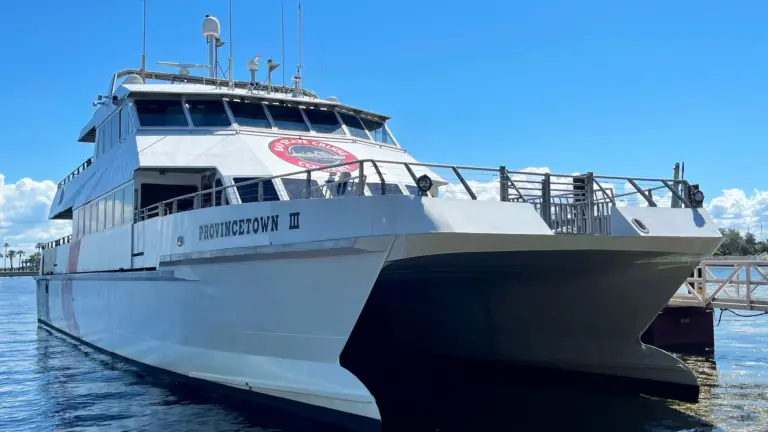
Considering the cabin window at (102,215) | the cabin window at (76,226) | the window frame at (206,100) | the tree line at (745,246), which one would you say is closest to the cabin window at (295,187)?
the window frame at (206,100)

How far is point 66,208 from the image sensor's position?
59.4ft

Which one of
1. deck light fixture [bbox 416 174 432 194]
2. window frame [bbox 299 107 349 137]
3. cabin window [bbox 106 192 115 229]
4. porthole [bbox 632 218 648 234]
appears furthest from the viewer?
cabin window [bbox 106 192 115 229]

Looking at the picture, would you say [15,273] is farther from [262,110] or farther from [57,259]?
[262,110]

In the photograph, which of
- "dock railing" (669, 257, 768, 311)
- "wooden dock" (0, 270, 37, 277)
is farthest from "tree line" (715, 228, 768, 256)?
"wooden dock" (0, 270, 37, 277)

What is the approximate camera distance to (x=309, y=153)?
34.5 feet

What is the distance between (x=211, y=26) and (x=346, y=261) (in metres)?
9.52

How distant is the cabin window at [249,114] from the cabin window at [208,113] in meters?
0.18

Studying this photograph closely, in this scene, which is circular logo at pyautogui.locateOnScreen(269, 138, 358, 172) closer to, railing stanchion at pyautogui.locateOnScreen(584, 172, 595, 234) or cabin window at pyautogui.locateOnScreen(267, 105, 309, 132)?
cabin window at pyautogui.locateOnScreen(267, 105, 309, 132)

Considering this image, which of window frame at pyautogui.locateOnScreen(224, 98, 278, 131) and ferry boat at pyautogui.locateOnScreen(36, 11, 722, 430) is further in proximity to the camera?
window frame at pyautogui.locateOnScreen(224, 98, 278, 131)

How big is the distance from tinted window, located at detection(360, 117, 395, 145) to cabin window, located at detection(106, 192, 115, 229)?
16.4 feet

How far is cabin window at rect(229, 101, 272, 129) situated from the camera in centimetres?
1136

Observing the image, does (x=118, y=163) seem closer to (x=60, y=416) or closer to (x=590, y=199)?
(x=60, y=416)

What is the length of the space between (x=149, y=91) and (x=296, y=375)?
622cm

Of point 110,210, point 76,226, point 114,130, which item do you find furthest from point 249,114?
point 76,226
